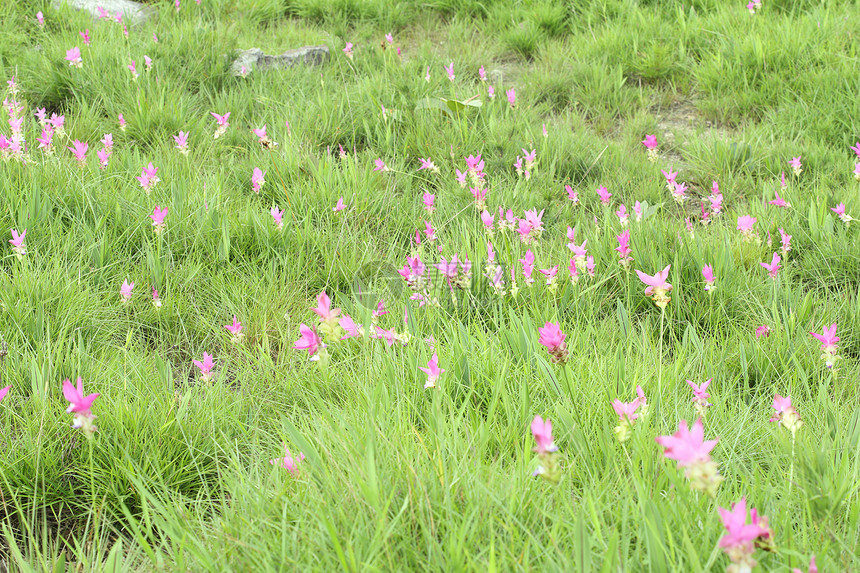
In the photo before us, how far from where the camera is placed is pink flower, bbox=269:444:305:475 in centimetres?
144

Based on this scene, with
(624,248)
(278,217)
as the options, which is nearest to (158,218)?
(278,217)

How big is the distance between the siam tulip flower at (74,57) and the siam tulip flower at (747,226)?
3.43 m

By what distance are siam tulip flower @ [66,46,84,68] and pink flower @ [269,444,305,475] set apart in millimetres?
3069

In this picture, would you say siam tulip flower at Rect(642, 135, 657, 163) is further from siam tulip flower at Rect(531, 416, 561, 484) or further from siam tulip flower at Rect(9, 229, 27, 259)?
siam tulip flower at Rect(9, 229, 27, 259)

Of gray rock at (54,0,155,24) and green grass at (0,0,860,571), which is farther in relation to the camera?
gray rock at (54,0,155,24)

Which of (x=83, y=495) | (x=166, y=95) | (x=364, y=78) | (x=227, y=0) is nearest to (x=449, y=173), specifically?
(x=364, y=78)

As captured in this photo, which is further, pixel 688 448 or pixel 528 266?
pixel 528 266

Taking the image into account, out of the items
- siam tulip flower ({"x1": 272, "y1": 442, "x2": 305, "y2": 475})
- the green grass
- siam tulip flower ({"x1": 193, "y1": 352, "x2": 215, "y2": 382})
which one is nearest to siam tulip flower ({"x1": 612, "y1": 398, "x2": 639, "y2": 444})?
the green grass

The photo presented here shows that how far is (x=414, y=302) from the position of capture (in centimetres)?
229

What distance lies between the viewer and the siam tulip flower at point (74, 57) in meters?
3.62

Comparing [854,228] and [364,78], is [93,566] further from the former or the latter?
[364,78]

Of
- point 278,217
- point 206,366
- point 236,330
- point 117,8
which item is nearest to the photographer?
point 206,366

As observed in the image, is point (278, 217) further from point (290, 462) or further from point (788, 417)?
point (788, 417)

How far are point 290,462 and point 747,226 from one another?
1.96 m
